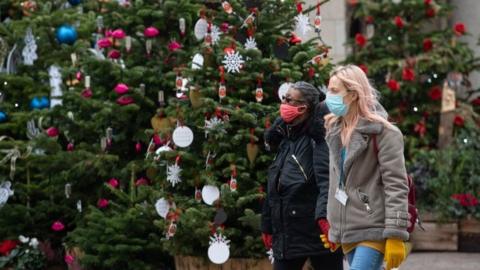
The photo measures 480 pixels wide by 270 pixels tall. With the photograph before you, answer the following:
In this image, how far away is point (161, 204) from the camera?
8680mm

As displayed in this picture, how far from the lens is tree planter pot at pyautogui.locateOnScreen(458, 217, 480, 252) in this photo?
11.8 metres

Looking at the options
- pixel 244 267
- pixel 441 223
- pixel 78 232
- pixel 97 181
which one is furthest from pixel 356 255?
pixel 441 223

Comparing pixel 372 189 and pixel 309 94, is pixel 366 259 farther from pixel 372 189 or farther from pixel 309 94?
pixel 309 94

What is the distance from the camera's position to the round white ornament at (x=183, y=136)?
8.62m

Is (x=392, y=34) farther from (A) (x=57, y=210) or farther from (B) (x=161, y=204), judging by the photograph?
(B) (x=161, y=204)

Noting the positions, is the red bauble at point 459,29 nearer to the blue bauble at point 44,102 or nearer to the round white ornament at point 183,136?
the blue bauble at point 44,102

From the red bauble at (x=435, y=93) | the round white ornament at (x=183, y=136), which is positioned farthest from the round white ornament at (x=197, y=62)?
the red bauble at (x=435, y=93)

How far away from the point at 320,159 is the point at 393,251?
1079 millimetres

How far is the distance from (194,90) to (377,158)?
9.33 feet

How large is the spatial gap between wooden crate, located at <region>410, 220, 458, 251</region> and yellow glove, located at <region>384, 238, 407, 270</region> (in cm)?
599

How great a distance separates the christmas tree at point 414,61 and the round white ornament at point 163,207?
4.72 m

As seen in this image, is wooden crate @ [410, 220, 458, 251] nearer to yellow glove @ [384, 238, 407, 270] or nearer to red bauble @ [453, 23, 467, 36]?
red bauble @ [453, 23, 467, 36]

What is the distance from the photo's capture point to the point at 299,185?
22.5 ft

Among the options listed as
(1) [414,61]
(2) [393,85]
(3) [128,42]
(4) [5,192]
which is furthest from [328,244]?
(1) [414,61]
